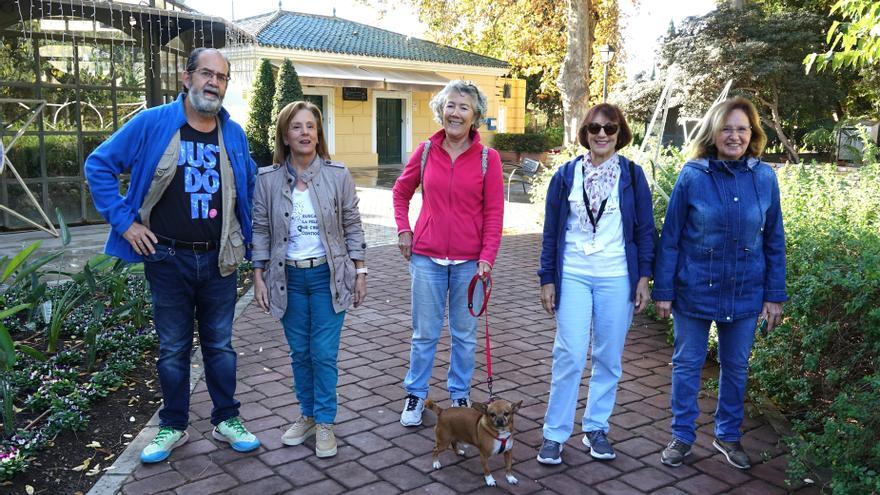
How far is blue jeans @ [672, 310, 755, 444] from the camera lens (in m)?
3.60

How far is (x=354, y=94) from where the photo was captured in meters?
23.1

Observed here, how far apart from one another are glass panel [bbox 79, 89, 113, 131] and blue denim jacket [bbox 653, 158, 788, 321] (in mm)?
9555

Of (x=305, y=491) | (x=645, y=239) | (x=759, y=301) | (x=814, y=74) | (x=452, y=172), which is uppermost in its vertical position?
(x=814, y=74)

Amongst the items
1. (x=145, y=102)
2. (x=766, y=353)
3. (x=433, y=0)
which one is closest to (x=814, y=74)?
(x=433, y=0)

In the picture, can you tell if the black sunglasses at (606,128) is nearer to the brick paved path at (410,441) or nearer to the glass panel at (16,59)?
the brick paved path at (410,441)

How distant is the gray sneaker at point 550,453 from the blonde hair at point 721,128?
5.31 feet

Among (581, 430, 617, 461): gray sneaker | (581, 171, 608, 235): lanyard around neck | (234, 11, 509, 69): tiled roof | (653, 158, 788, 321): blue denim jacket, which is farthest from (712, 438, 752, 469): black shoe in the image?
(234, 11, 509, 69): tiled roof

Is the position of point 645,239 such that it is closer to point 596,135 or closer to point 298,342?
point 596,135

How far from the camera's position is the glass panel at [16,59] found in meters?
9.76

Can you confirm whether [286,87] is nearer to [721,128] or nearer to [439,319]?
[439,319]

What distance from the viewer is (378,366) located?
16.8 feet

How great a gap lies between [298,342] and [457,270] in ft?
3.04

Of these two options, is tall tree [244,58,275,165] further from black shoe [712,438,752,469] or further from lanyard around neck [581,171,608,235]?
black shoe [712,438,752,469]

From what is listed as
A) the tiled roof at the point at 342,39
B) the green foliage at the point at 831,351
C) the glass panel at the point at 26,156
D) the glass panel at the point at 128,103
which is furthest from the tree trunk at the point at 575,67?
the green foliage at the point at 831,351
